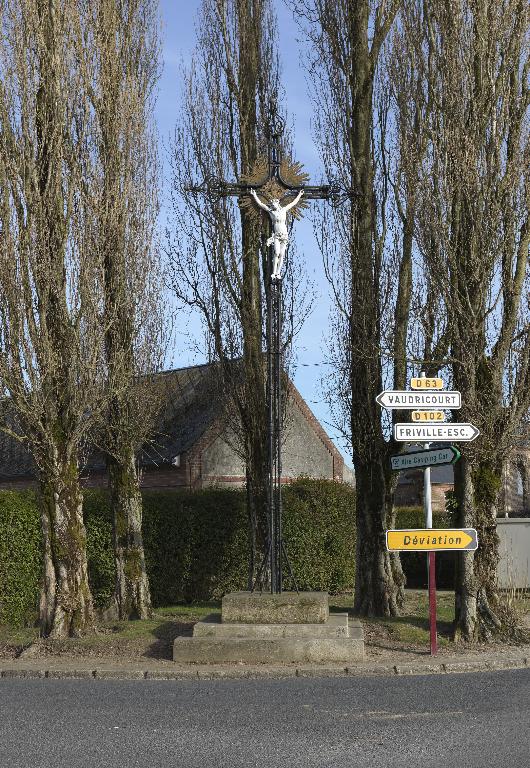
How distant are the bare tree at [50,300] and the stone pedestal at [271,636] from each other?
2.29 m

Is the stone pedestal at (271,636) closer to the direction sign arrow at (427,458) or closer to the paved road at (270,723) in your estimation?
the paved road at (270,723)

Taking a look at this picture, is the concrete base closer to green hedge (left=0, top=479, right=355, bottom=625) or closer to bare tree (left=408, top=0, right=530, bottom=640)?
bare tree (left=408, top=0, right=530, bottom=640)

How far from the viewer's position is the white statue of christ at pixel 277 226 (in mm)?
12656

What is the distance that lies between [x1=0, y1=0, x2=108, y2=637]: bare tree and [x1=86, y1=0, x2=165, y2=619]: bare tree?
0.63m

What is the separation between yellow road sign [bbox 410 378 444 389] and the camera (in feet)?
39.7

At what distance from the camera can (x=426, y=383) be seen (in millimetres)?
12156

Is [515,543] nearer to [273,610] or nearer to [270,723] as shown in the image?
[273,610]

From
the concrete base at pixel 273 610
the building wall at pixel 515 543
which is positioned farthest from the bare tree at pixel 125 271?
A: the building wall at pixel 515 543

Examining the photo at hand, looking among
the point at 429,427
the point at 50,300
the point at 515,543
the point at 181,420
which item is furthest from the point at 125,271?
the point at 181,420

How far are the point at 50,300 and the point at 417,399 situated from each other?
5070mm

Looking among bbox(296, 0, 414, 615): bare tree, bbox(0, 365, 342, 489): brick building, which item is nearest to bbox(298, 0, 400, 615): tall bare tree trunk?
bbox(296, 0, 414, 615): bare tree

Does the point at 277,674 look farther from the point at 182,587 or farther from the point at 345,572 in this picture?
the point at 345,572

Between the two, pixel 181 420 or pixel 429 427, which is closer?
pixel 429 427

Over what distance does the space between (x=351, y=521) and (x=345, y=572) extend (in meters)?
1.10
